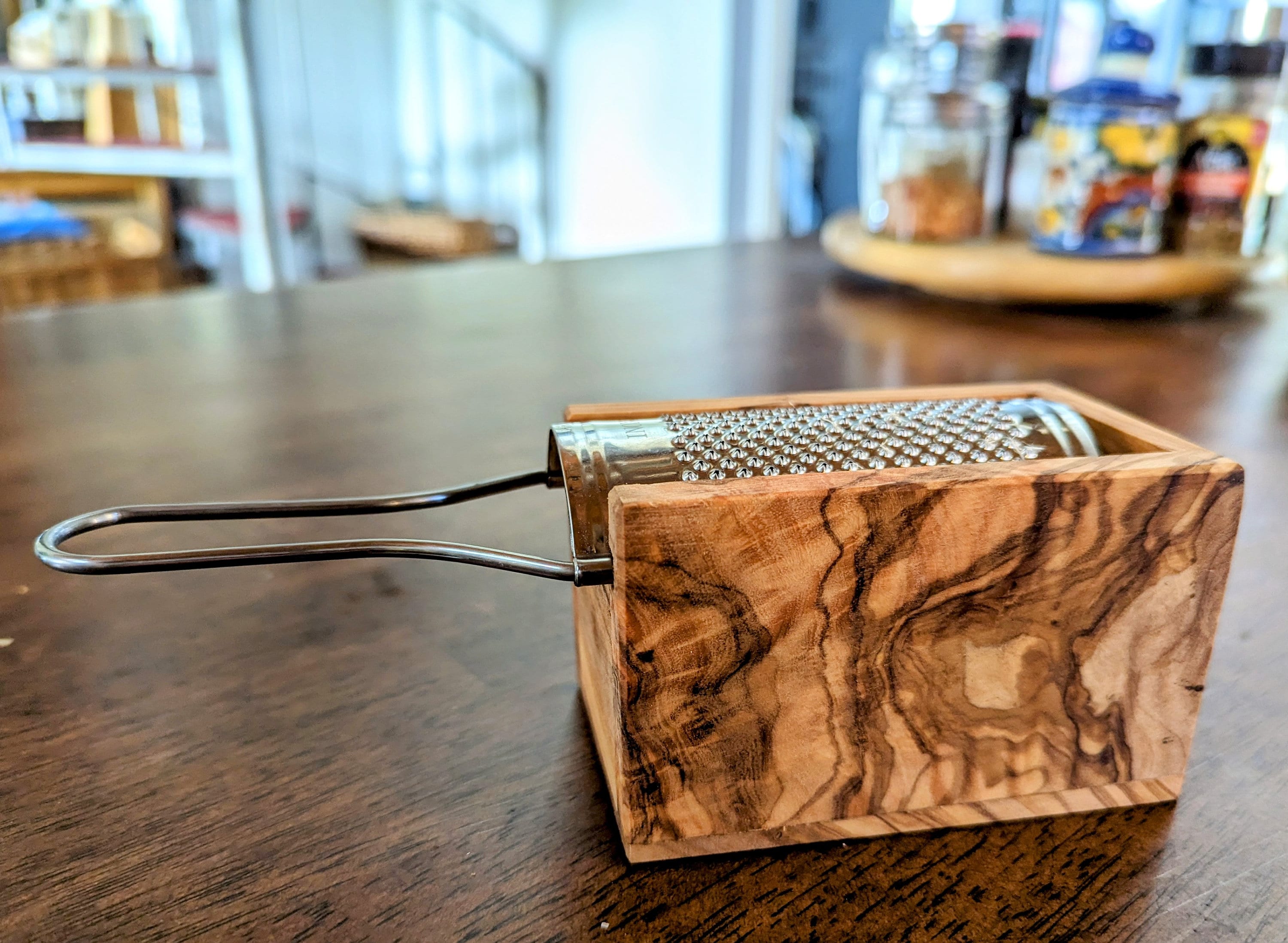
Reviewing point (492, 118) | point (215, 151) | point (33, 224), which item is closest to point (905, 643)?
point (215, 151)

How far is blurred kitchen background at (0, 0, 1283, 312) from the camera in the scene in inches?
45.5

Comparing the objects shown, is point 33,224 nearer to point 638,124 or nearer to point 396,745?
point 638,124

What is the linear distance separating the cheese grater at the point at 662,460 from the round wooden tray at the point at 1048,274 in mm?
721

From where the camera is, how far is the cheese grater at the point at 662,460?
0.27 m

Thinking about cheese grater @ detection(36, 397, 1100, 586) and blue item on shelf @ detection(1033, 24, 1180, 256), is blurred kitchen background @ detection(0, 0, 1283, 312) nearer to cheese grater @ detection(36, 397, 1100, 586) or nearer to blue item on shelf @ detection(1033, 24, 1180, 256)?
blue item on shelf @ detection(1033, 24, 1180, 256)

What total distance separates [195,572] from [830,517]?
0.33m

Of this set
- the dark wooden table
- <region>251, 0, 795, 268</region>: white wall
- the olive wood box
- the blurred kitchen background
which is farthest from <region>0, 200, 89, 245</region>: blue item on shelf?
the olive wood box

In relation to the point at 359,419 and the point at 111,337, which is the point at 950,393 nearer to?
the point at 359,419

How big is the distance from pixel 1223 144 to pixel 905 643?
94 cm

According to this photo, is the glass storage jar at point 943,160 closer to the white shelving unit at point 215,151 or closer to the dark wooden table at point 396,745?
the dark wooden table at point 396,745

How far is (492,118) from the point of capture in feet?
14.4

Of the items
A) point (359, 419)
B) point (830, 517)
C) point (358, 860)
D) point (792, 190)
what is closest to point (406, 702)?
point (358, 860)

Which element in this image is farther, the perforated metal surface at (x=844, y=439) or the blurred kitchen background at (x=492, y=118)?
the blurred kitchen background at (x=492, y=118)

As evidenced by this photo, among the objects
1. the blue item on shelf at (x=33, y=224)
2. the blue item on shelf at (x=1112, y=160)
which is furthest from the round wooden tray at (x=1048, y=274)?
the blue item on shelf at (x=33, y=224)
